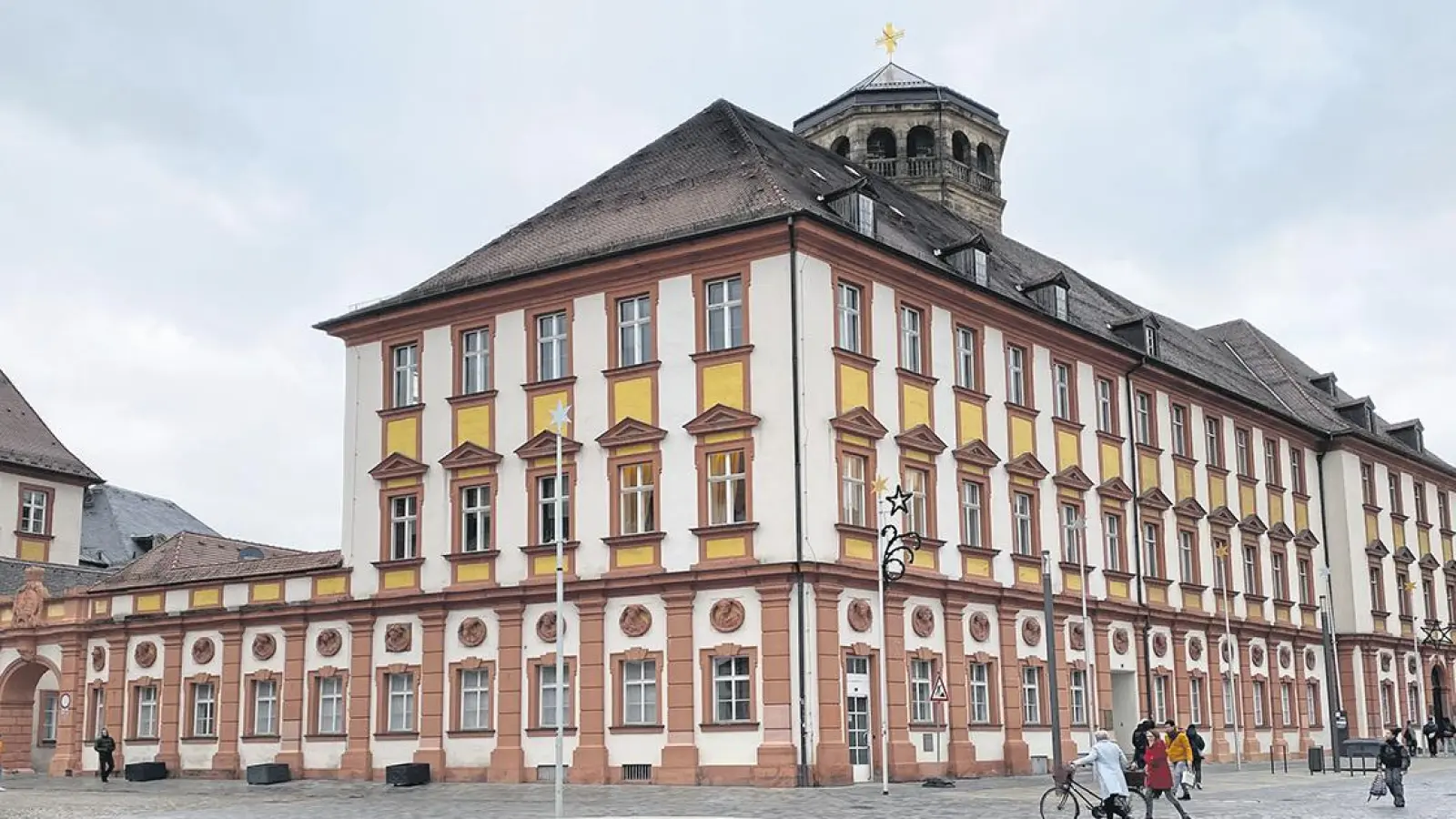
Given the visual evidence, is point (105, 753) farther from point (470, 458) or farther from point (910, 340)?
point (910, 340)

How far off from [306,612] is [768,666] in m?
13.9

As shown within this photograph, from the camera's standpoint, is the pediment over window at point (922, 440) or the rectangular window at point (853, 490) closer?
the rectangular window at point (853, 490)

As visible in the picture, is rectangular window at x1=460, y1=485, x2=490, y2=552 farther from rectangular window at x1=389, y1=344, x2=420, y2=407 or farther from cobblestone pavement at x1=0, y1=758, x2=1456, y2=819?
cobblestone pavement at x1=0, y1=758, x2=1456, y2=819

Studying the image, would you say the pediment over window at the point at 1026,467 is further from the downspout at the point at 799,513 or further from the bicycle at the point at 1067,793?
the bicycle at the point at 1067,793

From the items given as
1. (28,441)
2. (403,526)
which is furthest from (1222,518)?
(28,441)

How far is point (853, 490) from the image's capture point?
36906 millimetres

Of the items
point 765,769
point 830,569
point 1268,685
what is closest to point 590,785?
point 765,769

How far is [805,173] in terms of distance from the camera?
43.1 meters

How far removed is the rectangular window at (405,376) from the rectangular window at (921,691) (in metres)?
14.1

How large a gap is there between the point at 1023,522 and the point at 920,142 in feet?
66.6

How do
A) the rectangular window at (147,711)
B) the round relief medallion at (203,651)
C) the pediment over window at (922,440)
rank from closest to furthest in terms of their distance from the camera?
the pediment over window at (922,440), the round relief medallion at (203,651), the rectangular window at (147,711)

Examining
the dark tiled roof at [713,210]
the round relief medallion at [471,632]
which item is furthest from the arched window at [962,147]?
the round relief medallion at [471,632]

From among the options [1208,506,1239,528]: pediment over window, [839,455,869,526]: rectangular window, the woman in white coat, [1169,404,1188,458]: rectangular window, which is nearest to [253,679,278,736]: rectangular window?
[839,455,869,526]: rectangular window

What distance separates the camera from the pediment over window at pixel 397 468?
4194cm
